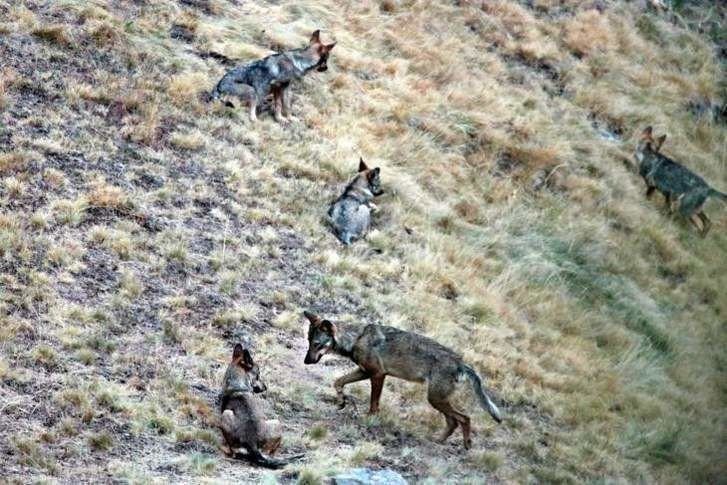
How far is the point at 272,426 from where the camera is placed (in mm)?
9266

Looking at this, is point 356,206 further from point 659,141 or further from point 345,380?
point 659,141

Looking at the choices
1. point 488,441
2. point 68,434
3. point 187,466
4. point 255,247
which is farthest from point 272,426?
point 255,247

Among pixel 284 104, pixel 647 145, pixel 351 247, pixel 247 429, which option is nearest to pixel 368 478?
pixel 247 429

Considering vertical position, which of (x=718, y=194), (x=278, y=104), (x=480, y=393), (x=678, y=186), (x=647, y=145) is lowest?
→ (x=278, y=104)

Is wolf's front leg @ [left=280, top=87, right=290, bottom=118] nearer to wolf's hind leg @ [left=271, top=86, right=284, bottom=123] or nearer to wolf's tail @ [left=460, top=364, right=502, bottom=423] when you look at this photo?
wolf's hind leg @ [left=271, top=86, right=284, bottom=123]

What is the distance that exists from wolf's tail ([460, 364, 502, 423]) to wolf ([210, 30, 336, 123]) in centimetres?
721

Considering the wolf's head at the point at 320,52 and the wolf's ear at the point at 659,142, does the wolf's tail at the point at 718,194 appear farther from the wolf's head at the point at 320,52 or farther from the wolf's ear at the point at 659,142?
the wolf's head at the point at 320,52

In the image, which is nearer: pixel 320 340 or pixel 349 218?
pixel 320 340

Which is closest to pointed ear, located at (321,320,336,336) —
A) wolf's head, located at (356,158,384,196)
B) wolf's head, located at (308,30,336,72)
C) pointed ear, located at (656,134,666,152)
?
wolf's head, located at (356,158,384,196)

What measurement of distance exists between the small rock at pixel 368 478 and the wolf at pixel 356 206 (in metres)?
5.71

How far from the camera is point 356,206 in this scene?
14797mm

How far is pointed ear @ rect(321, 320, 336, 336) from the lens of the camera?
10.6 metres

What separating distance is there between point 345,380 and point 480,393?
1367 mm

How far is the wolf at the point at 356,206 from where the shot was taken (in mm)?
14414
